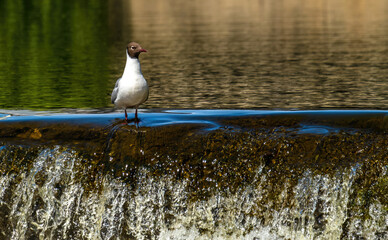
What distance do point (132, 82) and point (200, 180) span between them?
177 centimetres

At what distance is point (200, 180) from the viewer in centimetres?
1060

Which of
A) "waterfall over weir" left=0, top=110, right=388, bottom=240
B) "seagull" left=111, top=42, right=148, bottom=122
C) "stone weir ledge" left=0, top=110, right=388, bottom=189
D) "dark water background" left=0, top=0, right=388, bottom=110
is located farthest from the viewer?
"dark water background" left=0, top=0, right=388, bottom=110

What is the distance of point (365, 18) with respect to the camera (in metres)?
59.9

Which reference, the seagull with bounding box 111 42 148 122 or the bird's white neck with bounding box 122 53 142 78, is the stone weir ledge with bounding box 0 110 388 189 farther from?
the bird's white neck with bounding box 122 53 142 78

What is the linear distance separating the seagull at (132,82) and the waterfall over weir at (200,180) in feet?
2.72

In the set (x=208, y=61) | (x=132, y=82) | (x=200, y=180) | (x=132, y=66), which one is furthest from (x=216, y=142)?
(x=208, y=61)

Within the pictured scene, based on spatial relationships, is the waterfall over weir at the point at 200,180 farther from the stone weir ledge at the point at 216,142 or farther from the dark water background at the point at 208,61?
the dark water background at the point at 208,61

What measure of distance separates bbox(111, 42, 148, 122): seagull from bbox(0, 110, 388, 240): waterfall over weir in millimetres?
828

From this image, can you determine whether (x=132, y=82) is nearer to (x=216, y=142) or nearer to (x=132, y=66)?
(x=132, y=66)

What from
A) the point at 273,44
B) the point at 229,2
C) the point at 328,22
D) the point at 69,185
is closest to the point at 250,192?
the point at 69,185

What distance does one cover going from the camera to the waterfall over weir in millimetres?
10109

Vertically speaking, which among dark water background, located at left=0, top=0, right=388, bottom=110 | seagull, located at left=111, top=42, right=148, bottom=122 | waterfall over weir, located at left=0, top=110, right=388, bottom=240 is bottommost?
dark water background, located at left=0, top=0, right=388, bottom=110

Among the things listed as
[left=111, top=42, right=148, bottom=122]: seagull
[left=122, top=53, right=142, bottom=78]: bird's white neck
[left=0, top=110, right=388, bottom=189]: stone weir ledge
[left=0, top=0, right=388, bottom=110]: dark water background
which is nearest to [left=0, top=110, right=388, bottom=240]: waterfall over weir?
[left=0, top=110, right=388, bottom=189]: stone weir ledge

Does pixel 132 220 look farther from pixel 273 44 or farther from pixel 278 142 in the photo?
pixel 273 44
